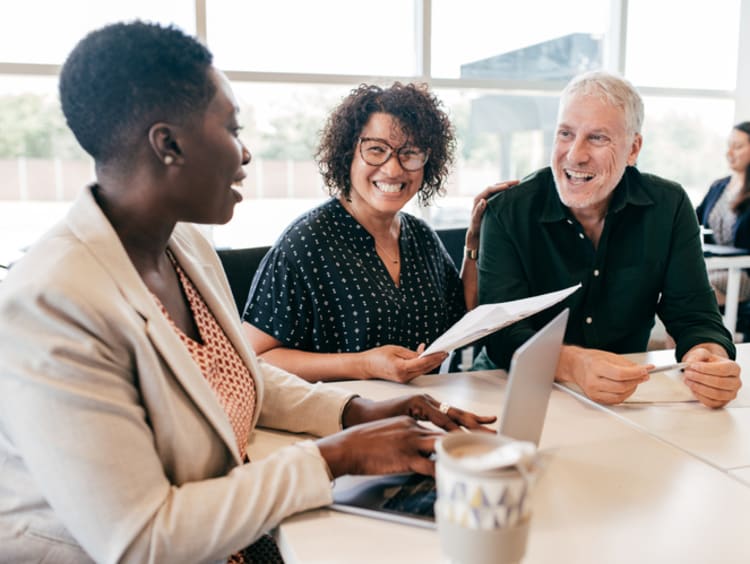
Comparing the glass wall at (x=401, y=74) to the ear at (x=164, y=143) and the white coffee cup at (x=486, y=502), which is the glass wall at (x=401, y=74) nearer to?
the ear at (x=164, y=143)

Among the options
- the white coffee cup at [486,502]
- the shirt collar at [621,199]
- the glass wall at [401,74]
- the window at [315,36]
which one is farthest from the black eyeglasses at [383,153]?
the window at [315,36]

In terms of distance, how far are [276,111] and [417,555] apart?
11.0ft

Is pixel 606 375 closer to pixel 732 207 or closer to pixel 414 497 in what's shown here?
pixel 414 497

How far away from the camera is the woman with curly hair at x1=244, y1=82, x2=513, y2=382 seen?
174 centimetres

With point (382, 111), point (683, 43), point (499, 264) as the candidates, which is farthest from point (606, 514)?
point (683, 43)

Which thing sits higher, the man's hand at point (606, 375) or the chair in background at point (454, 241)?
the chair in background at point (454, 241)

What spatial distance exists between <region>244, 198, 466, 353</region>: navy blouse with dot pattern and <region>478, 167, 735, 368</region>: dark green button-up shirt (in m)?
0.21

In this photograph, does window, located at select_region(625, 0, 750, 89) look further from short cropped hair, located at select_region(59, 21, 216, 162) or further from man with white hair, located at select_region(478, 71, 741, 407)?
short cropped hair, located at select_region(59, 21, 216, 162)

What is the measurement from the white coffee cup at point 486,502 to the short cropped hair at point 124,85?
585mm

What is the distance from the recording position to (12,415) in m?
0.82

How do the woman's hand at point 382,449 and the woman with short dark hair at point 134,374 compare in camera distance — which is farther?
the woman's hand at point 382,449

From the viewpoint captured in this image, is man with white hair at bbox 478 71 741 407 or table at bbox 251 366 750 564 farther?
man with white hair at bbox 478 71 741 407

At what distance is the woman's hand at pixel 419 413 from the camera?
3.93 feet

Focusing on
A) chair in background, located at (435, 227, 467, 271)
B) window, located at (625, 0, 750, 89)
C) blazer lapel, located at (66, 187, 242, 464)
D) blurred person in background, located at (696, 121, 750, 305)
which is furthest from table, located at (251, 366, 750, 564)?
window, located at (625, 0, 750, 89)
